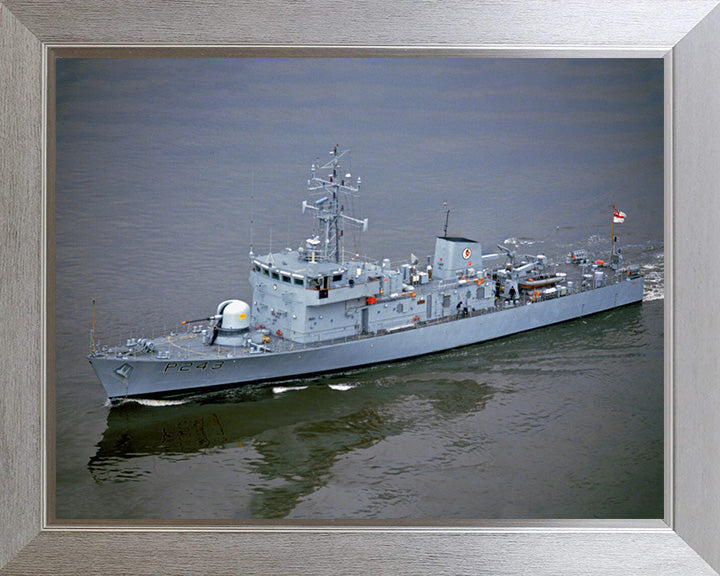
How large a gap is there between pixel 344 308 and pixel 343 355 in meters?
0.54

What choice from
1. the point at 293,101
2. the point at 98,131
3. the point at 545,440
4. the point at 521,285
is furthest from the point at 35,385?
the point at 521,285

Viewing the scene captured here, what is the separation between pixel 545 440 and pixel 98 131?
3313 millimetres

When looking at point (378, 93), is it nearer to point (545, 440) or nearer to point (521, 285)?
point (521, 285)

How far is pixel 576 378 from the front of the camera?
16.8ft

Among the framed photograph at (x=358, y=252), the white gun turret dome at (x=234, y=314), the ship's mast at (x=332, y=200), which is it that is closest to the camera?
the framed photograph at (x=358, y=252)

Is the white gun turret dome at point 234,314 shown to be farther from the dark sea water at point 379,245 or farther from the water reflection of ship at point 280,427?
the water reflection of ship at point 280,427

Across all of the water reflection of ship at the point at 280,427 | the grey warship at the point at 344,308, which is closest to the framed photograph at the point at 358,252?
the water reflection of ship at the point at 280,427

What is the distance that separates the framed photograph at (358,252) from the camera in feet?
13.9

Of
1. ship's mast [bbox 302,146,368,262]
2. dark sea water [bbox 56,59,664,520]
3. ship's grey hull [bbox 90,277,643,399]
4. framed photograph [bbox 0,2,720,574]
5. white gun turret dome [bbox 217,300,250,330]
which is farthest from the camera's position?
white gun turret dome [bbox 217,300,250,330]

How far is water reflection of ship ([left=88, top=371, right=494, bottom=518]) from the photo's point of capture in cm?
476

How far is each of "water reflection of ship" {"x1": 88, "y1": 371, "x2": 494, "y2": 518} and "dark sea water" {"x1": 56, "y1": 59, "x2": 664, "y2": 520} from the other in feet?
0.04

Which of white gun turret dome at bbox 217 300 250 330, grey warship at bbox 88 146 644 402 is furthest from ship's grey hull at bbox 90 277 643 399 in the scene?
white gun turret dome at bbox 217 300 250 330

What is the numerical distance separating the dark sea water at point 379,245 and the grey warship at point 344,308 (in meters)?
0.12

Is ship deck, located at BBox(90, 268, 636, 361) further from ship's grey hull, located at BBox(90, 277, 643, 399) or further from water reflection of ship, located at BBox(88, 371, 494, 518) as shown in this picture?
water reflection of ship, located at BBox(88, 371, 494, 518)
